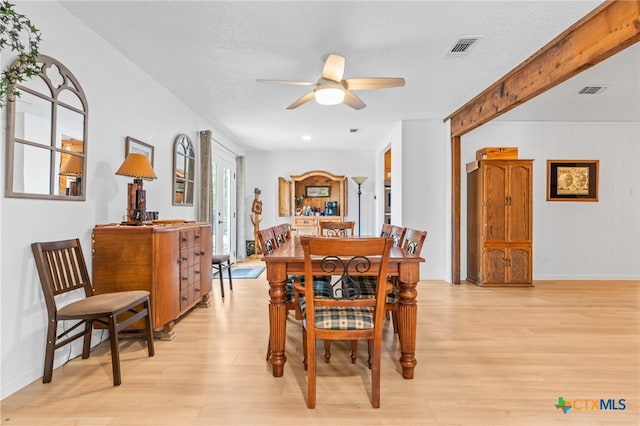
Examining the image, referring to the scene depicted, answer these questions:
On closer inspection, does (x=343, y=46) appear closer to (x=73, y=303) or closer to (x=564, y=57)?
(x=564, y=57)

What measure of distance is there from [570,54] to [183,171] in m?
4.10

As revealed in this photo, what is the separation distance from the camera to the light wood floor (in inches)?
66.3

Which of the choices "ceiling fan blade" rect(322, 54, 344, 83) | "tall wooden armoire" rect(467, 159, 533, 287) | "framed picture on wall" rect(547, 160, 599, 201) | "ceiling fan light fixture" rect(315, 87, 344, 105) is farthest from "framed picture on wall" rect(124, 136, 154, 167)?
"framed picture on wall" rect(547, 160, 599, 201)

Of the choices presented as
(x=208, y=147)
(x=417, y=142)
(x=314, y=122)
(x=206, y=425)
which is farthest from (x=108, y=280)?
(x=417, y=142)

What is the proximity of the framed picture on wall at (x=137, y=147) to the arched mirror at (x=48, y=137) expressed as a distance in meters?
0.51

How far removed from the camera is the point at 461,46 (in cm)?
271

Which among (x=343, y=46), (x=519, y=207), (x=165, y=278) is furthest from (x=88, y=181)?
(x=519, y=207)

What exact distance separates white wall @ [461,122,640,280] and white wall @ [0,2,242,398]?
14.5 feet

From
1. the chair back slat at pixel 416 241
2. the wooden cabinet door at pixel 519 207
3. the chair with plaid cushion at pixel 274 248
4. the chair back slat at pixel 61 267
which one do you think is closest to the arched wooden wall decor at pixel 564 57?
the wooden cabinet door at pixel 519 207

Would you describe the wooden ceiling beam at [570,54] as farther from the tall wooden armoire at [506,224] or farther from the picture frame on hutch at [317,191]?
the picture frame on hutch at [317,191]

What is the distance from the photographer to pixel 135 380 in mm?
2027

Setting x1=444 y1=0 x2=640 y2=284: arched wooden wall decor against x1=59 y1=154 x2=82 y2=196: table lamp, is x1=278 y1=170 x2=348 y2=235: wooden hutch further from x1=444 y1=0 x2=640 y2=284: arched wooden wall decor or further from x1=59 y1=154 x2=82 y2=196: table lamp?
x1=59 y1=154 x2=82 y2=196: table lamp

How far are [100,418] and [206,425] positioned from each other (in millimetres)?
571

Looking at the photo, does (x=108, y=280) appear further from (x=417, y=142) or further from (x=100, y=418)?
(x=417, y=142)
